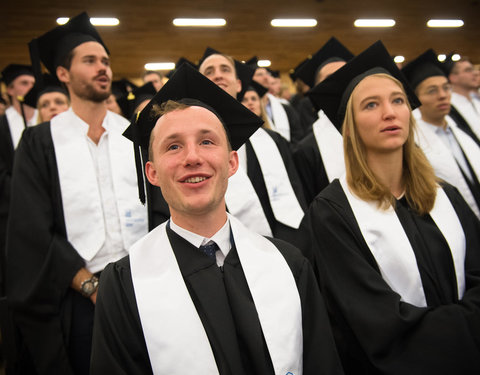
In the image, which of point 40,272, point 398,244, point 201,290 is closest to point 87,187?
point 40,272

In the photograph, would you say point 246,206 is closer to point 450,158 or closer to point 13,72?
point 450,158

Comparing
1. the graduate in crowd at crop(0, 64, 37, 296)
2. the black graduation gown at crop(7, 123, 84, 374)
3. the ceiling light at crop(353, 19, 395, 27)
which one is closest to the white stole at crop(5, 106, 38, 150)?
the graduate in crowd at crop(0, 64, 37, 296)

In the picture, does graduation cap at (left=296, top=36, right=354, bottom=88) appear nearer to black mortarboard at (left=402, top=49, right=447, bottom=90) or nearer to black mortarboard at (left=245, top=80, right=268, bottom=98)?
black mortarboard at (left=245, top=80, right=268, bottom=98)

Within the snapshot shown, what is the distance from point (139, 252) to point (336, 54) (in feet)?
12.6

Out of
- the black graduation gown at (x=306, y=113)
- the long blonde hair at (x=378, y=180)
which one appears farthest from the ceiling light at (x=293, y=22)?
the long blonde hair at (x=378, y=180)

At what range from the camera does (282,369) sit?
1605 mm

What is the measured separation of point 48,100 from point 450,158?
4348 mm

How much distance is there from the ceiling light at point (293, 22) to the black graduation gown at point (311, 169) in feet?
27.6

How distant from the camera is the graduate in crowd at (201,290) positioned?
161 centimetres

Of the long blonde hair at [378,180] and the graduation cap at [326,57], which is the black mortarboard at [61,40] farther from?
the graduation cap at [326,57]

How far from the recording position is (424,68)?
4.27 meters

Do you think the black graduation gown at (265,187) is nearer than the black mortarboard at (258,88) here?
Yes

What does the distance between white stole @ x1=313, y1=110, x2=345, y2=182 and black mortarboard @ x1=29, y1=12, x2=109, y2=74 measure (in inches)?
83.4

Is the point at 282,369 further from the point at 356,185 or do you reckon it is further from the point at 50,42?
the point at 50,42
